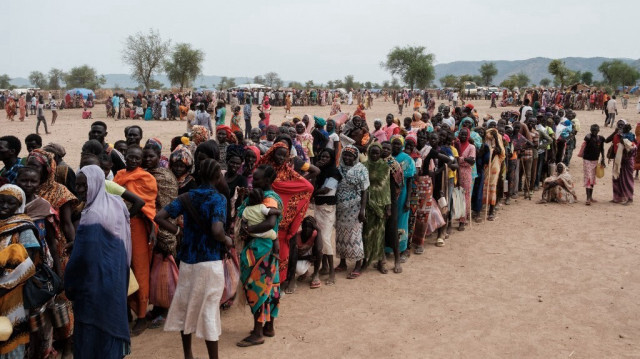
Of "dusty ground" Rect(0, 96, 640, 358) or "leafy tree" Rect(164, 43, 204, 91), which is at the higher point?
"leafy tree" Rect(164, 43, 204, 91)

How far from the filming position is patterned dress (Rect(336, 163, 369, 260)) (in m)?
5.86

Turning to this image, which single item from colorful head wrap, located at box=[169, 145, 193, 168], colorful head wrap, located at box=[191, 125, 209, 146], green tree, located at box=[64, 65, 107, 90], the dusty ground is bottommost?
the dusty ground

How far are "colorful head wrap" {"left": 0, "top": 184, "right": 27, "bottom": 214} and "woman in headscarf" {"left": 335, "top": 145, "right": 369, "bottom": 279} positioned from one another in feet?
11.3

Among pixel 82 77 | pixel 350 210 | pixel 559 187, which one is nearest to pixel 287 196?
pixel 350 210

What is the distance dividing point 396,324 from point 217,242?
2.24 meters

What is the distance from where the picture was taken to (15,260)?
3.20 meters

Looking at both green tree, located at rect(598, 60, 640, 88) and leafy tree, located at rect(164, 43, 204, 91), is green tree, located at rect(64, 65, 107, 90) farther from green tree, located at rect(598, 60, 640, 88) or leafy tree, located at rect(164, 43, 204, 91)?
green tree, located at rect(598, 60, 640, 88)

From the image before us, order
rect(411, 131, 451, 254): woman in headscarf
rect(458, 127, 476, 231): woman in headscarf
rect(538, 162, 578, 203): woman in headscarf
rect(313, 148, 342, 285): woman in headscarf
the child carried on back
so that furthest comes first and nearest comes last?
1. rect(538, 162, 578, 203): woman in headscarf
2. rect(458, 127, 476, 231): woman in headscarf
3. rect(411, 131, 451, 254): woman in headscarf
4. rect(313, 148, 342, 285): woman in headscarf
5. the child carried on back

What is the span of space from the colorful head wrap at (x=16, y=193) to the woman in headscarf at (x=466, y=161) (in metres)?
6.21

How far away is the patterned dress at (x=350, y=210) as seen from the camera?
586 cm

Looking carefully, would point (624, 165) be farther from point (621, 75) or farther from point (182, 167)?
point (621, 75)

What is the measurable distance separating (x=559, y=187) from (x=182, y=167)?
822 centimetres

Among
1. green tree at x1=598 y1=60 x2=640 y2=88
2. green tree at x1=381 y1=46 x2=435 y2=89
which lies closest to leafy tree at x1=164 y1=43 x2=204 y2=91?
green tree at x1=381 y1=46 x2=435 y2=89

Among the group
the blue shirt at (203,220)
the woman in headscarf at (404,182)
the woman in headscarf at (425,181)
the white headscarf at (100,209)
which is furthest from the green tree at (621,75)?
the white headscarf at (100,209)
